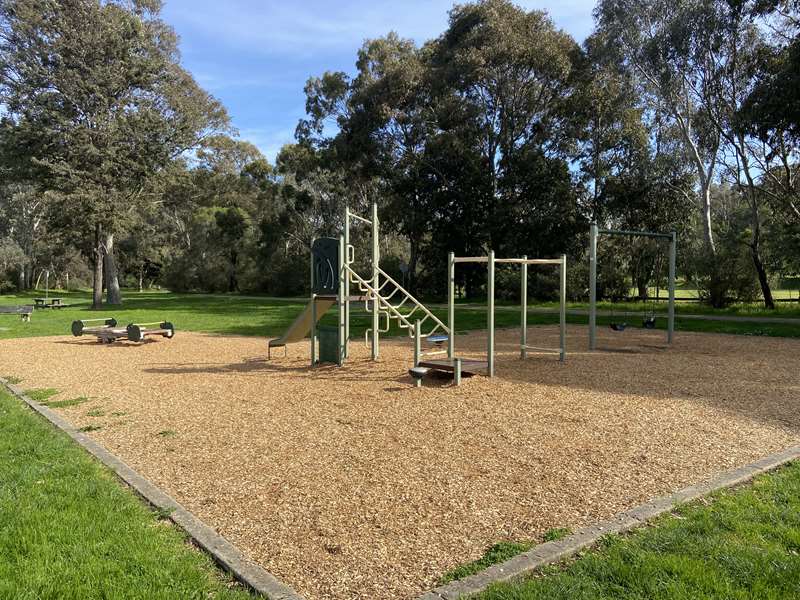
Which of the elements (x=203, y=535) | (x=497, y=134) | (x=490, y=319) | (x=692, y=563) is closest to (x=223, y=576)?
(x=203, y=535)

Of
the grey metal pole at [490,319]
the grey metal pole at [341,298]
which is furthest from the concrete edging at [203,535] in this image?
the grey metal pole at [490,319]

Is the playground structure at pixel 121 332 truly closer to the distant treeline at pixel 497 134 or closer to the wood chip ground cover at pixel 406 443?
the wood chip ground cover at pixel 406 443

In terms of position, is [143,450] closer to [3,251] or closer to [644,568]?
[644,568]

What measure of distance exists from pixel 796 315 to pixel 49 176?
3255 cm

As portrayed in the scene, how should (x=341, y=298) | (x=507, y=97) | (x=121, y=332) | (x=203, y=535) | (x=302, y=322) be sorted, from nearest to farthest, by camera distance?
(x=203, y=535) < (x=341, y=298) < (x=302, y=322) < (x=121, y=332) < (x=507, y=97)

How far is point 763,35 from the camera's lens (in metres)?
24.1

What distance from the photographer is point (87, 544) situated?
3.33m

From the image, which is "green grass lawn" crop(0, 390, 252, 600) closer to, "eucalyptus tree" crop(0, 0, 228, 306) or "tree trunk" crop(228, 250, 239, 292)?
"eucalyptus tree" crop(0, 0, 228, 306)

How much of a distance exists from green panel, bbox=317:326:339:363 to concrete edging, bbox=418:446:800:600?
662cm

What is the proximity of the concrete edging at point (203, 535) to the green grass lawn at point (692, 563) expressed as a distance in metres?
1.03

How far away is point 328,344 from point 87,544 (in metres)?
6.94

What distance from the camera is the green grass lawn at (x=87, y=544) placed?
2.90 meters

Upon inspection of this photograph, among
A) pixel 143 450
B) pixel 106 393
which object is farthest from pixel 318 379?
pixel 143 450

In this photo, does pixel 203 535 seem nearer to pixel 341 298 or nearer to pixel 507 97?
pixel 341 298
